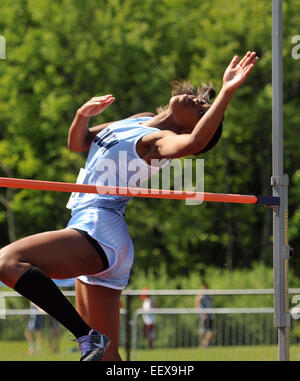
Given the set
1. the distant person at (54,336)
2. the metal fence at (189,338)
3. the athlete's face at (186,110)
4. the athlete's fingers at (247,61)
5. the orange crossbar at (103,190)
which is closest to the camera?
the orange crossbar at (103,190)

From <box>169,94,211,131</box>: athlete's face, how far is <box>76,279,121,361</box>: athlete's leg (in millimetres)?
1092

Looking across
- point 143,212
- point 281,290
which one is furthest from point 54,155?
point 281,290

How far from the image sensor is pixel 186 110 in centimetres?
484

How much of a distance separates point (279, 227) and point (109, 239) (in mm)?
1154

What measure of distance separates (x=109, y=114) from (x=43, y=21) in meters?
3.94

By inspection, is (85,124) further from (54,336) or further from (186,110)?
(54,336)

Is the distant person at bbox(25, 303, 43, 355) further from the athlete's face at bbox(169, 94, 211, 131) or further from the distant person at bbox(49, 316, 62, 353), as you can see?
the athlete's face at bbox(169, 94, 211, 131)

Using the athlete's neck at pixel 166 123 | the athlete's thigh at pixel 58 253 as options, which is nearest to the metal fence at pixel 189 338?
the athlete's neck at pixel 166 123

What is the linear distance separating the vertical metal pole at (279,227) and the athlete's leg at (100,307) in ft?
3.33

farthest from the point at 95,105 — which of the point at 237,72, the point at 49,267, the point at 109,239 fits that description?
the point at 49,267

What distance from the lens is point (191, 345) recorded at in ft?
43.9

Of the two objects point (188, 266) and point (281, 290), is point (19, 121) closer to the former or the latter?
point (188, 266)

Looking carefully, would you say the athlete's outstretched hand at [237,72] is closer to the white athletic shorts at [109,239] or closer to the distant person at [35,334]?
the white athletic shorts at [109,239]

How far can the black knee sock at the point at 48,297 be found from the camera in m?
4.23
